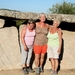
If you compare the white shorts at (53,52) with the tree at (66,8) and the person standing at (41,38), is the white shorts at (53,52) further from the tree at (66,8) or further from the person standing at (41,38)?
the tree at (66,8)

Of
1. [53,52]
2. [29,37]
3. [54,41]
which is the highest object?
[29,37]

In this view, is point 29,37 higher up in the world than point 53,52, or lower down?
higher up

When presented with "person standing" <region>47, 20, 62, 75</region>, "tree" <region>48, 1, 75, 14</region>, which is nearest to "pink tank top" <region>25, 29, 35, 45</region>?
"person standing" <region>47, 20, 62, 75</region>

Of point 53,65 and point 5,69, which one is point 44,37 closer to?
point 53,65

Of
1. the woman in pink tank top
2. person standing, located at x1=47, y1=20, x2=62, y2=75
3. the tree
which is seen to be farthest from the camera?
the tree

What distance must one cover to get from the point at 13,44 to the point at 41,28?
1483 millimetres

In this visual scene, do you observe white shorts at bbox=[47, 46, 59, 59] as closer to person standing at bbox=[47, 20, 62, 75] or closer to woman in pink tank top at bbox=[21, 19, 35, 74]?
person standing at bbox=[47, 20, 62, 75]

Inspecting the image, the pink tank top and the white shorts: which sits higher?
the pink tank top

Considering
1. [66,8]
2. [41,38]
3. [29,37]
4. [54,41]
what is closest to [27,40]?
[29,37]

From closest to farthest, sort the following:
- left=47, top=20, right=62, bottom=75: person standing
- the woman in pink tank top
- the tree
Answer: the woman in pink tank top → left=47, top=20, right=62, bottom=75: person standing → the tree

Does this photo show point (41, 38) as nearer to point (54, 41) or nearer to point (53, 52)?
point (54, 41)

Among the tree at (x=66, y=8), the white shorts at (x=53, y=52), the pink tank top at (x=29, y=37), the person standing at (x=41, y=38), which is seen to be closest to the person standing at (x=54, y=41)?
the white shorts at (x=53, y=52)

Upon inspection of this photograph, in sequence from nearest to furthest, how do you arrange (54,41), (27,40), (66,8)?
(27,40) < (54,41) < (66,8)

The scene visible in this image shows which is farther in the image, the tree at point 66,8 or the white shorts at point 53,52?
the tree at point 66,8
